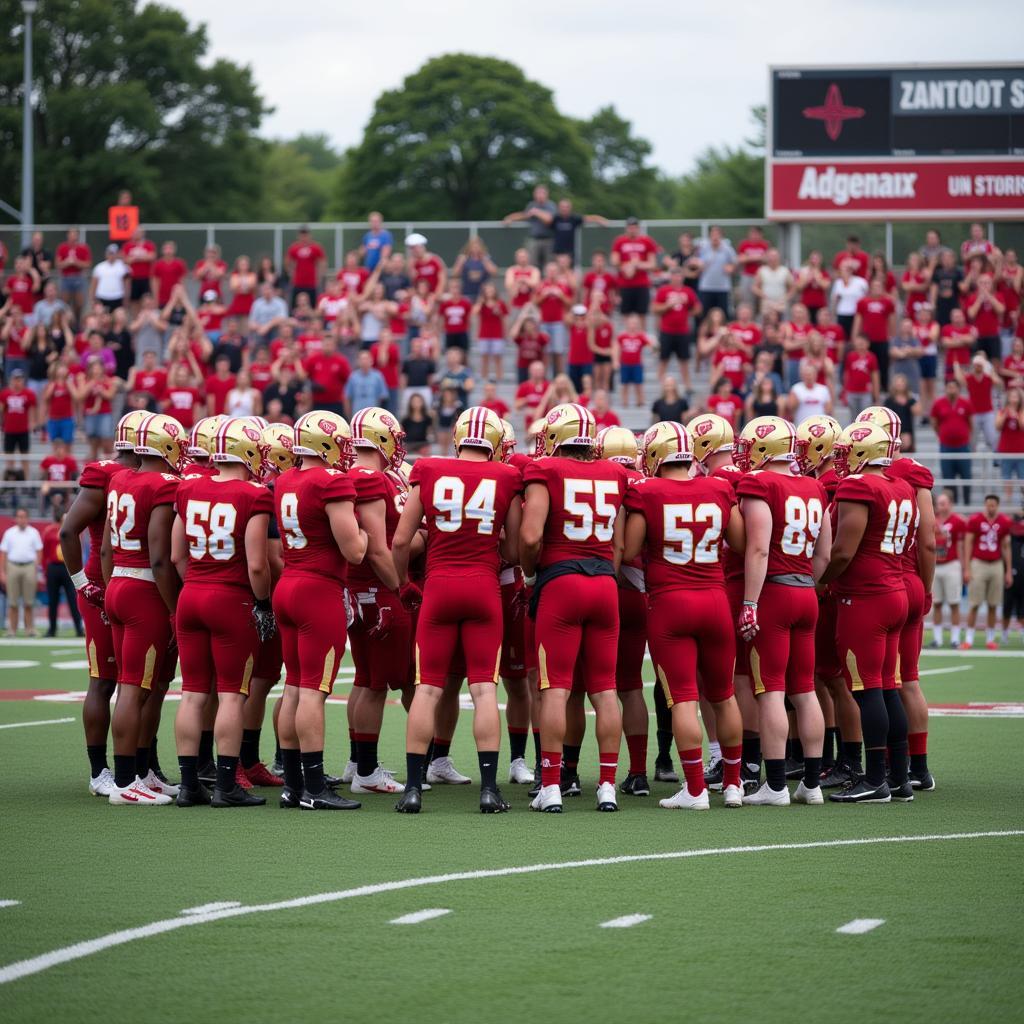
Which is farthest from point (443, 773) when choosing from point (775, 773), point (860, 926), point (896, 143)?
point (896, 143)

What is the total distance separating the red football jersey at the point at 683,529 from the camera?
29.6ft

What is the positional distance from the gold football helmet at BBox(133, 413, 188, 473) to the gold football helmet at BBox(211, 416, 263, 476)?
485mm

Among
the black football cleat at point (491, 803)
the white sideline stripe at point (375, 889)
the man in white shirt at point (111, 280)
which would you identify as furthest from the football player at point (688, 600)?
the man in white shirt at point (111, 280)

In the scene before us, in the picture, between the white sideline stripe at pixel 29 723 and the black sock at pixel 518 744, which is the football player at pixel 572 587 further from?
the white sideline stripe at pixel 29 723

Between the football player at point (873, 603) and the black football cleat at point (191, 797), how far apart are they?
361cm

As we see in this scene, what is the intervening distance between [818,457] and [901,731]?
1.80 metres

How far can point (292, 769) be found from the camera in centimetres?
920

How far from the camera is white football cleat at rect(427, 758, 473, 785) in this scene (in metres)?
10.3

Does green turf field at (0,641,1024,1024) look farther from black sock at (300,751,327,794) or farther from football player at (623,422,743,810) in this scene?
football player at (623,422,743,810)

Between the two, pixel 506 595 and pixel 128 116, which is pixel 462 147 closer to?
pixel 128 116

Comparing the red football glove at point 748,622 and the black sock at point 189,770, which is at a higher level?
the red football glove at point 748,622

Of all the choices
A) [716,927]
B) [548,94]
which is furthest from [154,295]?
[548,94]

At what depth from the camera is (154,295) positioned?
26.9 metres

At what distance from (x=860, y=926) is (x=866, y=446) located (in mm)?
3835
